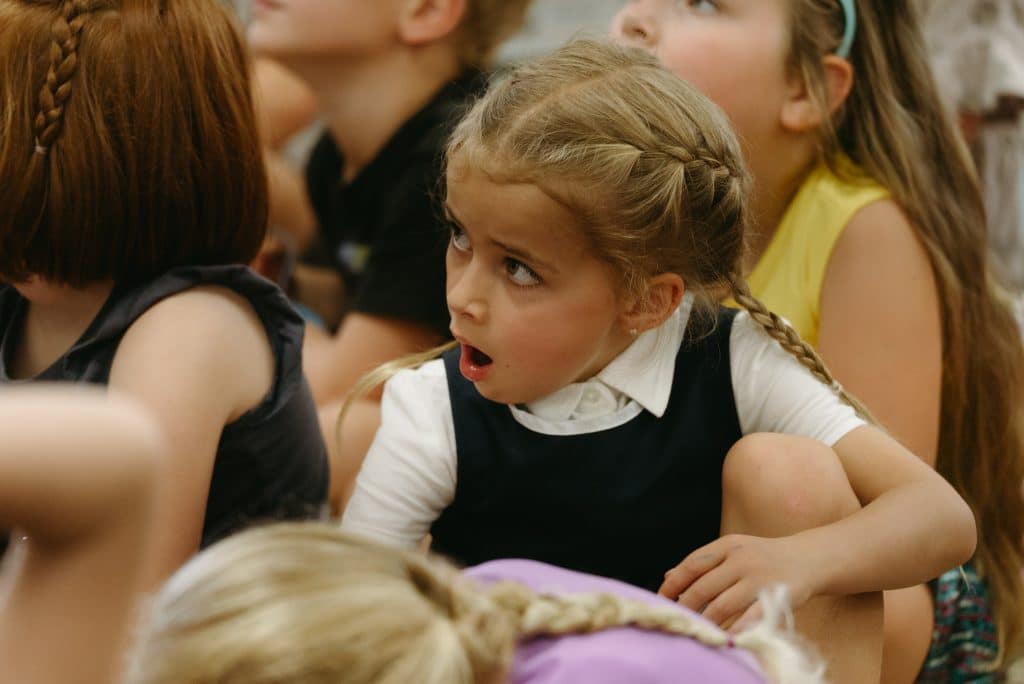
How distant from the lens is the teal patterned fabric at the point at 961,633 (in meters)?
1.30

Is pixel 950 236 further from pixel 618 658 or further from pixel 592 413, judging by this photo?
pixel 618 658

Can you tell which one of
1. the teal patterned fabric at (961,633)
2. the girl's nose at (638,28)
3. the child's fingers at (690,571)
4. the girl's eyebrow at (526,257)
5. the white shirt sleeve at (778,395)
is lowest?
the teal patterned fabric at (961,633)

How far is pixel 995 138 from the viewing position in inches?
71.6

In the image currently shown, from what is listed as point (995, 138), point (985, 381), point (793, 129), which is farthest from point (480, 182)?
point (995, 138)

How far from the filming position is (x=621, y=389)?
107 centimetres

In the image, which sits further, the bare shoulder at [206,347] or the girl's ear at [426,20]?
the girl's ear at [426,20]

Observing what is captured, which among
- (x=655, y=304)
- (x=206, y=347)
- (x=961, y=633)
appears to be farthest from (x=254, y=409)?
(x=961, y=633)

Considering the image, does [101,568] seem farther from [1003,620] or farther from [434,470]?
[1003,620]

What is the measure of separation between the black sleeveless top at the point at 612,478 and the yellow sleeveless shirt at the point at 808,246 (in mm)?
295

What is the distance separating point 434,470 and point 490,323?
5.8 inches

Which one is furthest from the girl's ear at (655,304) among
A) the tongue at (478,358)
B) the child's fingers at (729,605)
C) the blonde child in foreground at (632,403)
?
the child's fingers at (729,605)

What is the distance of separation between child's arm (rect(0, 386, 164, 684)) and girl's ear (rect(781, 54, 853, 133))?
91cm

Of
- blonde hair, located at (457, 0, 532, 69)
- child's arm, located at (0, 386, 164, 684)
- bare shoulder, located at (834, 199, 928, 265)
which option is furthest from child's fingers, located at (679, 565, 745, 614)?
blonde hair, located at (457, 0, 532, 69)

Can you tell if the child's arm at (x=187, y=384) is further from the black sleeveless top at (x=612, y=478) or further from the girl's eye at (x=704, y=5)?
the girl's eye at (x=704, y=5)
